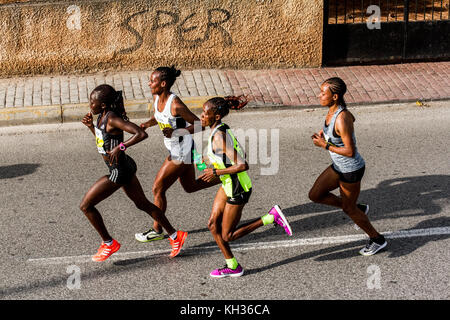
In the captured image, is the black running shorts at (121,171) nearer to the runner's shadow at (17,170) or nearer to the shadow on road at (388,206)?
the shadow on road at (388,206)

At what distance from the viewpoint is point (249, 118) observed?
11141 millimetres

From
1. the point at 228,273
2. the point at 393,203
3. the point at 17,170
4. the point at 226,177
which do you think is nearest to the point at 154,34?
the point at 17,170

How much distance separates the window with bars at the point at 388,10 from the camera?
1299 cm

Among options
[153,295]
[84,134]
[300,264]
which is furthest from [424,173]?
[84,134]

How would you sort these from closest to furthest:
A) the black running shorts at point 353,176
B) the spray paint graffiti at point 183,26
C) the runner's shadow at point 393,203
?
the black running shorts at point 353,176 → the runner's shadow at point 393,203 → the spray paint graffiti at point 183,26

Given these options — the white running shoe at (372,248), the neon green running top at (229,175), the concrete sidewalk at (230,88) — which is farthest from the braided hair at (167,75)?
the concrete sidewalk at (230,88)

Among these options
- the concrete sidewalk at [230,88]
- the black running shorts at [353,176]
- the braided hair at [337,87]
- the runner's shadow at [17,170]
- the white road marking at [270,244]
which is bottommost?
the white road marking at [270,244]

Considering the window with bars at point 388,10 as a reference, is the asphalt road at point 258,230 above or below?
below

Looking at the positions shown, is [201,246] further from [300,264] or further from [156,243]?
[300,264]

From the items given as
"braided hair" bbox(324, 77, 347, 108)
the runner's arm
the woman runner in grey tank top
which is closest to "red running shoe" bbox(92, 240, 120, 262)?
the runner's arm

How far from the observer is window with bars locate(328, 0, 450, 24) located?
12992 millimetres

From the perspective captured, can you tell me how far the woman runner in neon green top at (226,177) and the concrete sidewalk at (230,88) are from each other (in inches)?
192
